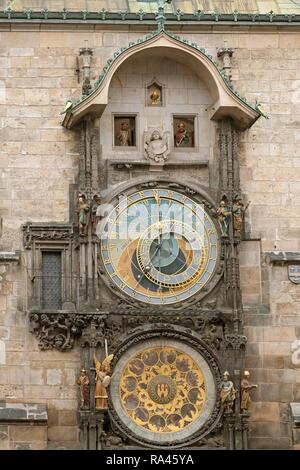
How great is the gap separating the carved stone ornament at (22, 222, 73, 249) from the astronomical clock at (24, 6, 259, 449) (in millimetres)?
12

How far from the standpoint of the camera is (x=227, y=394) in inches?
1062

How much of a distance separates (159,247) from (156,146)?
4.26 ft

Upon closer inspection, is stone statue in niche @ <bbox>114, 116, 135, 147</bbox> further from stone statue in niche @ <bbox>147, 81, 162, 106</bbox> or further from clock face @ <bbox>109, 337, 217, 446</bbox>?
clock face @ <bbox>109, 337, 217, 446</bbox>

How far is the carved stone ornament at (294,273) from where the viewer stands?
2777 cm

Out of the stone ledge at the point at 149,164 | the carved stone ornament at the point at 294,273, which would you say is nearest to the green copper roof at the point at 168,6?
the stone ledge at the point at 149,164

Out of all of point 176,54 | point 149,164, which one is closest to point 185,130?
point 149,164

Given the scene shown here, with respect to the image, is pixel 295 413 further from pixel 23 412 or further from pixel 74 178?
pixel 74 178

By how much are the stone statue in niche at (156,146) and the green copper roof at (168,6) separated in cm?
166

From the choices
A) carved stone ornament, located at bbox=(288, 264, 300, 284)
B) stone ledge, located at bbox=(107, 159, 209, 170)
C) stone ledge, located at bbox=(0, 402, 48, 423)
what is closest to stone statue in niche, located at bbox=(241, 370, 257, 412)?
carved stone ornament, located at bbox=(288, 264, 300, 284)

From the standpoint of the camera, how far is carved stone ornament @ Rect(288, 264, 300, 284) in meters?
27.8

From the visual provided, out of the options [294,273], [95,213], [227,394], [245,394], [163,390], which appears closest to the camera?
[227,394]

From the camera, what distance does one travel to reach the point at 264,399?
27359 millimetres

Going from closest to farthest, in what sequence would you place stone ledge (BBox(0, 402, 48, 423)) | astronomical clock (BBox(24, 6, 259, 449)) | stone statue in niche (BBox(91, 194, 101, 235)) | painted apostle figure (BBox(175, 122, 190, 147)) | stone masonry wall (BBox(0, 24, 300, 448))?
stone ledge (BBox(0, 402, 48, 423)), astronomical clock (BBox(24, 6, 259, 449)), stone masonry wall (BBox(0, 24, 300, 448)), stone statue in niche (BBox(91, 194, 101, 235)), painted apostle figure (BBox(175, 122, 190, 147))
